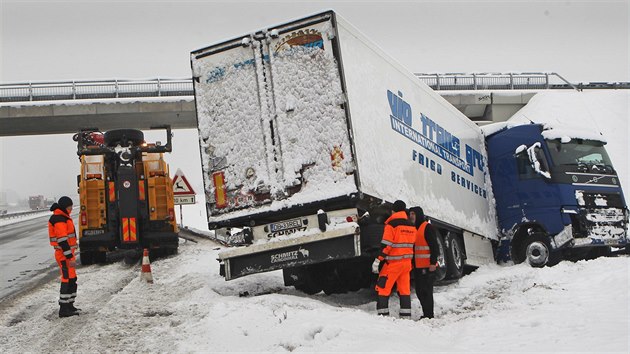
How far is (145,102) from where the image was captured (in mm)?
34250

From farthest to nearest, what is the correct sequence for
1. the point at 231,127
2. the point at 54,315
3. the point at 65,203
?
the point at 231,127 < the point at 65,203 < the point at 54,315

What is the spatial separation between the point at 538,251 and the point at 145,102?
25.1 meters

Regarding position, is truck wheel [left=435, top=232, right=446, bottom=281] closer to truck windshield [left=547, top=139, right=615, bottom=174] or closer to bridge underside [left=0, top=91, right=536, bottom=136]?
truck windshield [left=547, top=139, right=615, bottom=174]

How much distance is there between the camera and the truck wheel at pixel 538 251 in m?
13.2

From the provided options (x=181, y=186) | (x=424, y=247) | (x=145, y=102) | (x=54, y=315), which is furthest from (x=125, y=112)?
(x=424, y=247)

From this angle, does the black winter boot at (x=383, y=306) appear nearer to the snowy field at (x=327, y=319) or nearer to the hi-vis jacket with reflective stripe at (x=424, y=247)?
the snowy field at (x=327, y=319)

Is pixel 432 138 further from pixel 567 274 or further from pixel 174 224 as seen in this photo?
pixel 174 224

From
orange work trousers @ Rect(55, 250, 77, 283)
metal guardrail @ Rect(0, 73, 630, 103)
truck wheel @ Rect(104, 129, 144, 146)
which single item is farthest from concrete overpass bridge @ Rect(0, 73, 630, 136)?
orange work trousers @ Rect(55, 250, 77, 283)

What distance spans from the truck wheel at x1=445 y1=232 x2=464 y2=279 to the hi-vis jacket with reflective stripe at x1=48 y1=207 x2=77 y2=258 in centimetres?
589

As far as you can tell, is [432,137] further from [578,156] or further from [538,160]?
[578,156]

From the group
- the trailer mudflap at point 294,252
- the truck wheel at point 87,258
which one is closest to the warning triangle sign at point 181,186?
the truck wheel at point 87,258

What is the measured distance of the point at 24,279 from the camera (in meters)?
13.4

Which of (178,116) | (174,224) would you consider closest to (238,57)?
(174,224)

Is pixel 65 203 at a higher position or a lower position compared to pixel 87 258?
higher
